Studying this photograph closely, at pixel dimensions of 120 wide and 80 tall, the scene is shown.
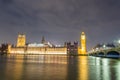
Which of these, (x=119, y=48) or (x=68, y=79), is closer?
(x=68, y=79)

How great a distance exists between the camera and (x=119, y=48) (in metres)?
99.1

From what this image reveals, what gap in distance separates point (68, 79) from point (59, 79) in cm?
113

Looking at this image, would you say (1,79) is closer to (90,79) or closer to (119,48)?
(90,79)

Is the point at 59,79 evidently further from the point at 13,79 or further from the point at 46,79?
the point at 13,79

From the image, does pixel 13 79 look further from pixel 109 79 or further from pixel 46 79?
pixel 109 79

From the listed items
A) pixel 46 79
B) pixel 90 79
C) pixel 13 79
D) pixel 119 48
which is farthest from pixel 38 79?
pixel 119 48

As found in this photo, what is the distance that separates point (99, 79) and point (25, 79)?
7932 millimetres

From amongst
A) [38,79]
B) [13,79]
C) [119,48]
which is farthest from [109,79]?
[119,48]

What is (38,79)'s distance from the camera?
2294 centimetres

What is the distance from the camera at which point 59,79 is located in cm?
2309

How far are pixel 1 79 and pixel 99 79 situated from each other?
34.2ft

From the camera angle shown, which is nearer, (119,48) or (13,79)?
(13,79)

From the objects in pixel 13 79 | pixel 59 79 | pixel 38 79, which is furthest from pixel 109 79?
pixel 13 79

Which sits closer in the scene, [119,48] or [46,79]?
[46,79]
